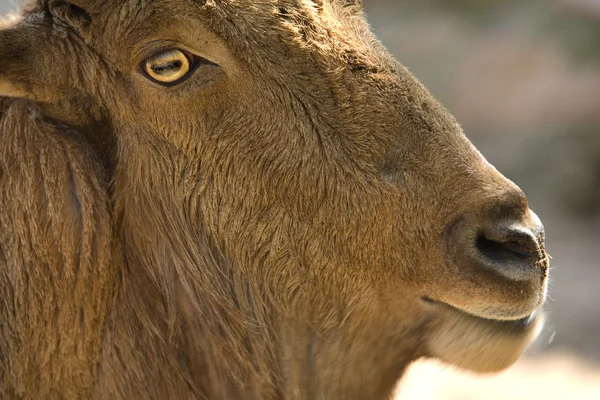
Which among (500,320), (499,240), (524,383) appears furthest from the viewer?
(524,383)

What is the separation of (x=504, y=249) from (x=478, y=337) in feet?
0.96

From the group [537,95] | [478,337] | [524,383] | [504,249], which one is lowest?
[524,383]

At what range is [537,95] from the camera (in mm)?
8875

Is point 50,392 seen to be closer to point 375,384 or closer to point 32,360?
point 32,360

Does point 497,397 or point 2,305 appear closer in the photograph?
point 2,305

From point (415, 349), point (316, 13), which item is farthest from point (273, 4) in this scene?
point (415, 349)

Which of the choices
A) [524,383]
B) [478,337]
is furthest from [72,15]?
[524,383]

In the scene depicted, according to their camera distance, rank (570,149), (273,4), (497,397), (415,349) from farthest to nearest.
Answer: (570,149)
(497,397)
(415,349)
(273,4)

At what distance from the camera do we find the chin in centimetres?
257

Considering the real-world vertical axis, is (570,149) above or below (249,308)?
above

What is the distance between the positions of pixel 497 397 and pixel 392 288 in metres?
3.42

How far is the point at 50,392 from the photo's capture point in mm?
2688

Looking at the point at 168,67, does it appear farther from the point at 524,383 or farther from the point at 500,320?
the point at 524,383

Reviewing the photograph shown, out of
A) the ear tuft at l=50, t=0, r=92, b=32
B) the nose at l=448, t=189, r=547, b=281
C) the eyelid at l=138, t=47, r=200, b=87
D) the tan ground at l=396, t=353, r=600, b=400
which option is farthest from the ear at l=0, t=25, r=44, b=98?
the tan ground at l=396, t=353, r=600, b=400
